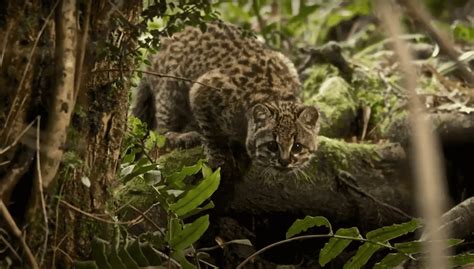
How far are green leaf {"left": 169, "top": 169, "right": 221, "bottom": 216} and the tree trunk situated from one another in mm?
517

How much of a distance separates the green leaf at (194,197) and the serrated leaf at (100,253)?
1.60 feet

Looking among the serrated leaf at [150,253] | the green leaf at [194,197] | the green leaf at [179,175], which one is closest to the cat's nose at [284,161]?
the green leaf at [179,175]

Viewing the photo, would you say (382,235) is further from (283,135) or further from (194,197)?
(283,135)

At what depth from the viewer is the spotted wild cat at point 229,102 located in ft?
15.8

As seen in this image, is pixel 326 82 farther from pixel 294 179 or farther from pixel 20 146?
pixel 20 146

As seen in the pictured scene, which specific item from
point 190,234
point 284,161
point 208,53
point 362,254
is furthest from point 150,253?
point 208,53

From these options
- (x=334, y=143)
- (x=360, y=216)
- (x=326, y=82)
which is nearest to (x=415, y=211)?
(x=360, y=216)

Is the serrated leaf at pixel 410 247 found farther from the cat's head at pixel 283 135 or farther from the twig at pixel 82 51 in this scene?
the twig at pixel 82 51

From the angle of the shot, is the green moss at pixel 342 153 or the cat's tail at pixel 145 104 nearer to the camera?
the green moss at pixel 342 153

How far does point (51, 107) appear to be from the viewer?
2.45 m

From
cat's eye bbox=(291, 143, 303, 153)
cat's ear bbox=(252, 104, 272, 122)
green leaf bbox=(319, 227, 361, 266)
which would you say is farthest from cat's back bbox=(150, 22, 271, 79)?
green leaf bbox=(319, 227, 361, 266)

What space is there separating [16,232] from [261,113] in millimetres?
2655

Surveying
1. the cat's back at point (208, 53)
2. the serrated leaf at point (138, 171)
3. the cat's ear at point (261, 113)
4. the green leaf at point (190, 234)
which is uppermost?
the cat's back at point (208, 53)

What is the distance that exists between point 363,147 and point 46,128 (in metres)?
3.19
